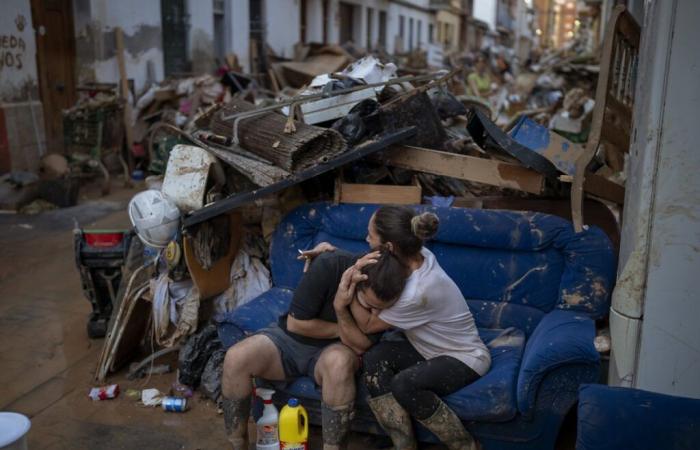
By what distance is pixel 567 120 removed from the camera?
8.81 meters

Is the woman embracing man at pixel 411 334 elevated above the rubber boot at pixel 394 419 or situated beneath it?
elevated above

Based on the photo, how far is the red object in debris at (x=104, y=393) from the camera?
4.21 metres

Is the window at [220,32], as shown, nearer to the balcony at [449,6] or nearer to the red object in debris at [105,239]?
the red object in debris at [105,239]

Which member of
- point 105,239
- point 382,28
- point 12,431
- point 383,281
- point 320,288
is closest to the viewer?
point 12,431

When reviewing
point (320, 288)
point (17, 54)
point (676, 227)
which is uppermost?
point (17, 54)

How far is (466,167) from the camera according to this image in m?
4.48

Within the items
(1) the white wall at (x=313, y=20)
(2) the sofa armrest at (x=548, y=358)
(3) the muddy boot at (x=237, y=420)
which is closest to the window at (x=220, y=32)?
(1) the white wall at (x=313, y=20)

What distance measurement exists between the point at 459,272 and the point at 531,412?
1068mm

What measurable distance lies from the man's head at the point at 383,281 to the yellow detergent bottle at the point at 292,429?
67 centimetres

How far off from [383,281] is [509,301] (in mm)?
1181

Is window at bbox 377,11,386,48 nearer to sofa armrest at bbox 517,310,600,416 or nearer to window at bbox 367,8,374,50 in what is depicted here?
window at bbox 367,8,374,50

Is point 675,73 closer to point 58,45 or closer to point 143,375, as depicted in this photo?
point 143,375

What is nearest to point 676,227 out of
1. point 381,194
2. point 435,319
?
point 435,319

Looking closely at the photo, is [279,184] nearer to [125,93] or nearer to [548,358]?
[548,358]
